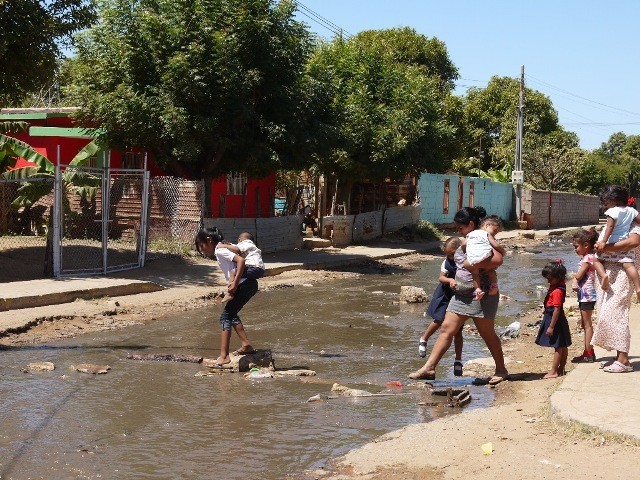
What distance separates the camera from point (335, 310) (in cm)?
1559

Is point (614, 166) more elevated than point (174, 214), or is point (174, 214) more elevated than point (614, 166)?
point (614, 166)

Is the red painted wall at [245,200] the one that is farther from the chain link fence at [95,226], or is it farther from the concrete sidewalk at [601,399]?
the concrete sidewalk at [601,399]

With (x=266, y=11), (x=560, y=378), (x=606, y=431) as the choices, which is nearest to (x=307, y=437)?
(x=606, y=431)

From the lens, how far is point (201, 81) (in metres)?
20.5

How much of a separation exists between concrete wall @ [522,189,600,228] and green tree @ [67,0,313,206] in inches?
1127

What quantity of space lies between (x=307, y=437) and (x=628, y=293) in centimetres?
349

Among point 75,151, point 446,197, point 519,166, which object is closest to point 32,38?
point 75,151

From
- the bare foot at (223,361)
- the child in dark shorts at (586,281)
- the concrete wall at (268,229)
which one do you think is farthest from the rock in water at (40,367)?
the concrete wall at (268,229)

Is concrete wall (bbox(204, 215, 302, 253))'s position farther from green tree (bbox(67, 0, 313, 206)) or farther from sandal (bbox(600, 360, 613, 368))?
sandal (bbox(600, 360, 613, 368))

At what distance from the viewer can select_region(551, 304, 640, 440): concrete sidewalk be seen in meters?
6.49

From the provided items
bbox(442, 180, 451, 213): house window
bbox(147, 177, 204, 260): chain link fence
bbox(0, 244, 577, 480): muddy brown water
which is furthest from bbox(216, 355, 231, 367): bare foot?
bbox(442, 180, 451, 213): house window

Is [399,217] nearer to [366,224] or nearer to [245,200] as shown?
[366,224]

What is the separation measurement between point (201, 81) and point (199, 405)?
13.4m

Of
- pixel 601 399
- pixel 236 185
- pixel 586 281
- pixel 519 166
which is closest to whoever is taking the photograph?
pixel 601 399
